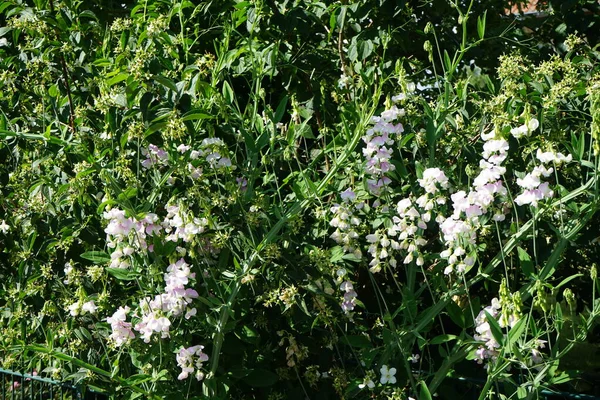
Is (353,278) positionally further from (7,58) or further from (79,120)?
(7,58)

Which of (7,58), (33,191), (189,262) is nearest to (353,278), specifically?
(189,262)

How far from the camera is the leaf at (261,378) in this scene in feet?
10.4

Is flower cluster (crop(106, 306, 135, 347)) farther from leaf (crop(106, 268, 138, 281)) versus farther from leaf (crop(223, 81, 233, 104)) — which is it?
leaf (crop(223, 81, 233, 104))

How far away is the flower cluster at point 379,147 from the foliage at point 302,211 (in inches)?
0.4

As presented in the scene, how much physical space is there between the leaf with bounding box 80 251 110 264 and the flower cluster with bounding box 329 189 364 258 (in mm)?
816

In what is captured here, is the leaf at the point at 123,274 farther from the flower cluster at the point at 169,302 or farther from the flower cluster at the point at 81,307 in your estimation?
the flower cluster at the point at 81,307

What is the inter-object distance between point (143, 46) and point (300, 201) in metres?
0.93

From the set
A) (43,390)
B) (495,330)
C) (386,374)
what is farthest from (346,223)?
(43,390)

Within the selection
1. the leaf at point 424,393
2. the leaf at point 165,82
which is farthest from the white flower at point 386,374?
the leaf at point 165,82

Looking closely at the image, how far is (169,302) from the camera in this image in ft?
9.42

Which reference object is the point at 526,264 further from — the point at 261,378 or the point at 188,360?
the point at 188,360

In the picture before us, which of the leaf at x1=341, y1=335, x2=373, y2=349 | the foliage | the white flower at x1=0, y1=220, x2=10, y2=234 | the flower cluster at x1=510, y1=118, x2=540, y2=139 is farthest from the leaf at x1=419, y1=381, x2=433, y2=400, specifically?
the white flower at x1=0, y1=220, x2=10, y2=234

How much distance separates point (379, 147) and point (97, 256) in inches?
42.7

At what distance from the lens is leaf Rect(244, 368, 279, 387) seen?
3156mm
